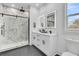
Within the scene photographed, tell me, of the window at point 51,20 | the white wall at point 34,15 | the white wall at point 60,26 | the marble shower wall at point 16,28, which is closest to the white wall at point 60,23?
the white wall at point 60,26

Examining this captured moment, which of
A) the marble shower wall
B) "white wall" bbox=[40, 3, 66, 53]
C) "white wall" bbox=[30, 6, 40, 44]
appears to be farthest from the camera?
the marble shower wall

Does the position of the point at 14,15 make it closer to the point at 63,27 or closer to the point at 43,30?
the point at 43,30

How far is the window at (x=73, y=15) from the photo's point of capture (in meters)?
1.77

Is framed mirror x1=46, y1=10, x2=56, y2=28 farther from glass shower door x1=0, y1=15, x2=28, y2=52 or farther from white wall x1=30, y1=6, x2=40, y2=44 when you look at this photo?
glass shower door x1=0, y1=15, x2=28, y2=52

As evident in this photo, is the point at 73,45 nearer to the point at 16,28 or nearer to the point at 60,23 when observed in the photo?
the point at 60,23

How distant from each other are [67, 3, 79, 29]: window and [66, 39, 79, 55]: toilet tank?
1.04 feet

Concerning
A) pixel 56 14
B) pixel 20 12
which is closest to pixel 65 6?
pixel 56 14

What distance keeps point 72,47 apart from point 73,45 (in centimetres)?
6

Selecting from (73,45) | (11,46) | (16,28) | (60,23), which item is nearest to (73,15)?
(60,23)

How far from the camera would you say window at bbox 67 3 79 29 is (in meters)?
1.77

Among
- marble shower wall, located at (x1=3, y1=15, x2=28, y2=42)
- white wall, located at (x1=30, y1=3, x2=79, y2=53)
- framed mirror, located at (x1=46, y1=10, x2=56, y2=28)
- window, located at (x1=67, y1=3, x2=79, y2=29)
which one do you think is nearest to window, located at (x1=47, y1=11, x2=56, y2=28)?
framed mirror, located at (x1=46, y1=10, x2=56, y2=28)

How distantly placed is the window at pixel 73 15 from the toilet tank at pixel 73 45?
1.04 ft

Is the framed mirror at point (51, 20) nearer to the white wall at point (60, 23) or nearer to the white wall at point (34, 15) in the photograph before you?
the white wall at point (60, 23)

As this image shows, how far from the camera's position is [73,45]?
1.77m
